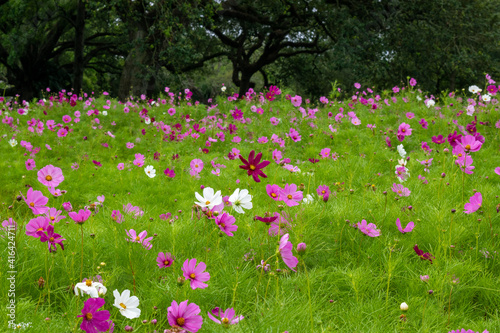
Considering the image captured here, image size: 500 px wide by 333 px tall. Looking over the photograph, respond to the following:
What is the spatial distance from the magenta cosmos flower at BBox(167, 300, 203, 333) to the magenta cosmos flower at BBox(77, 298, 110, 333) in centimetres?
17

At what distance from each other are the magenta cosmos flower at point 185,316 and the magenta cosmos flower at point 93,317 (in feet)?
0.57

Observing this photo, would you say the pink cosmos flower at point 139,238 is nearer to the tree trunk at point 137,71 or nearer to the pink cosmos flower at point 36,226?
the pink cosmos flower at point 36,226

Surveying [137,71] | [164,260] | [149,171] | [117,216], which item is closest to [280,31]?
[137,71]

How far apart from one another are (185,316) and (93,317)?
248 millimetres

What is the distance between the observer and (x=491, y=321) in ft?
5.19

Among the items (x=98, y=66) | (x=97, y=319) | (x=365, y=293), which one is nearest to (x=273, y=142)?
(x=365, y=293)

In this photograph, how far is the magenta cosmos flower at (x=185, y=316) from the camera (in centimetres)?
104

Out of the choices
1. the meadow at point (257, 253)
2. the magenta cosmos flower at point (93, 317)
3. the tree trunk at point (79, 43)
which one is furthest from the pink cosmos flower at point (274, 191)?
the tree trunk at point (79, 43)

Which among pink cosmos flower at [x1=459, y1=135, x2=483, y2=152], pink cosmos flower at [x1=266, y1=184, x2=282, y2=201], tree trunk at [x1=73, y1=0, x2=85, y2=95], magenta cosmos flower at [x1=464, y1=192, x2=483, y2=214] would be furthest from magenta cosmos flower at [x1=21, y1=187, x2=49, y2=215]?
tree trunk at [x1=73, y1=0, x2=85, y2=95]

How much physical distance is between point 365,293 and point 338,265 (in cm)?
24

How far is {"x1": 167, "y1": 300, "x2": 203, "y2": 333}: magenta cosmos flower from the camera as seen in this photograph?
1040 millimetres

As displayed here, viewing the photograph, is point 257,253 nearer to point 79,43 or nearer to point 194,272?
point 194,272

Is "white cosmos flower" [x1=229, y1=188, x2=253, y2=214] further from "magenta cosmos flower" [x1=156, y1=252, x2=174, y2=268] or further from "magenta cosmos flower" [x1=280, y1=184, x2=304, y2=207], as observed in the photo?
"magenta cosmos flower" [x1=156, y1=252, x2=174, y2=268]

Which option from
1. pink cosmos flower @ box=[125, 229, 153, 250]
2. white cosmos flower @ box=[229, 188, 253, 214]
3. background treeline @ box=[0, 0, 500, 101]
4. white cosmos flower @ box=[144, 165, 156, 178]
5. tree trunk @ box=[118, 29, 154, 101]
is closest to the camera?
white cosmos flower @ box=[229, 188, 253, 214]
